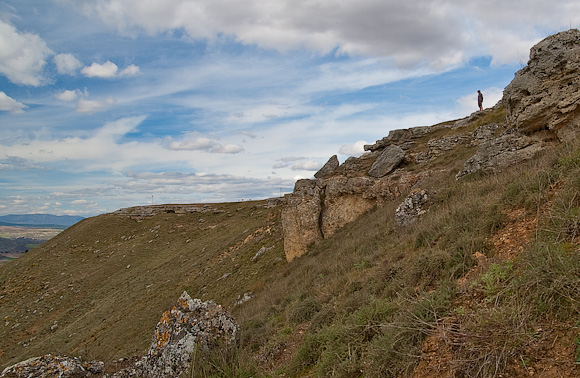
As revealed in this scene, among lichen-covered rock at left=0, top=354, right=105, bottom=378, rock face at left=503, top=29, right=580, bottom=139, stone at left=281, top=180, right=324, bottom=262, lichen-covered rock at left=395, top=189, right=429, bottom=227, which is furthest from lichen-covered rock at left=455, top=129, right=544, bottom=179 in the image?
lichen-covered rock at left=0, top=354, right=105, bottom=378

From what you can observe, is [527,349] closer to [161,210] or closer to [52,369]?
[52,369]

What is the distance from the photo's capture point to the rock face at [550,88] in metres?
8.32

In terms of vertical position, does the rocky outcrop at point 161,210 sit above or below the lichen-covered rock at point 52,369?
above

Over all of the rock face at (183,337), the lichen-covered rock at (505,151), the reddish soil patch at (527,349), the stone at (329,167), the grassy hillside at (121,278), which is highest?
the stone at (329,167)

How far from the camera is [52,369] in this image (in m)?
5.94

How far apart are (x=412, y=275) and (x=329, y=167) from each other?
18.0 metres

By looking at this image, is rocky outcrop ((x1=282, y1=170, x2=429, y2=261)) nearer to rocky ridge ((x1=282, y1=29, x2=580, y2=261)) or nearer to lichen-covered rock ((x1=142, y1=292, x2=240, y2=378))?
rocky ridge ((x1=282, y1=29, x2=580, y2=261))

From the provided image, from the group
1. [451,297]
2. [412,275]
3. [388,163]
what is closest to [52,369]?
[412,275]

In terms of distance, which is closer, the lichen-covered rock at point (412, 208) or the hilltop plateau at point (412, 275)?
the hilltop plateau at point (412, 275)

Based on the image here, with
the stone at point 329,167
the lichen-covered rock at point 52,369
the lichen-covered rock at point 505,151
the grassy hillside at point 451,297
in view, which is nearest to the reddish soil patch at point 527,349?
the grassy hillside at point 451,297

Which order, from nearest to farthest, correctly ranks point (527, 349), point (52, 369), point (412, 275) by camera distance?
point (527, 349) < point (412, 275) < point (52, 369)

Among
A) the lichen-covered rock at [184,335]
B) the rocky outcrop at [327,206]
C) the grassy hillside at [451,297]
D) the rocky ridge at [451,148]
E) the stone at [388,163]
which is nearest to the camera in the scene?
the grassy hillside at [451,297]

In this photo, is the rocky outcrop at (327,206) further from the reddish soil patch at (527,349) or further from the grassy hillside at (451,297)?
the reddish soil patch at (527,349)

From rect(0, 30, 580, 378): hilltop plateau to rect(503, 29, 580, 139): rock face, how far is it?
0.12 feet
